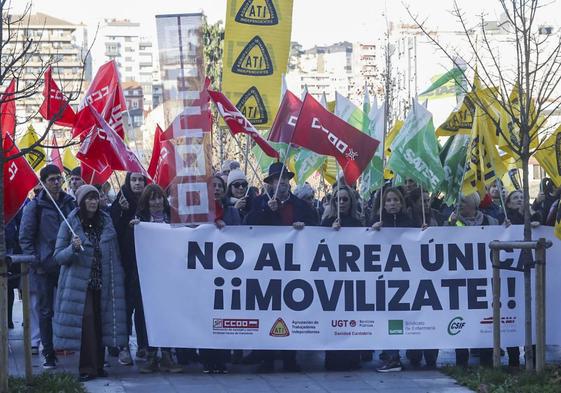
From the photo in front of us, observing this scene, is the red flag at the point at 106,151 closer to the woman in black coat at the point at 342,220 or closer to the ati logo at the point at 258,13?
the woman in black coat at the point at 342,220

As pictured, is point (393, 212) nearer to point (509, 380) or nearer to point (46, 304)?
point (509, 380)

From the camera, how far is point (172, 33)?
33.7 feet

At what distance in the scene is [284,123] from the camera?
1134 cm

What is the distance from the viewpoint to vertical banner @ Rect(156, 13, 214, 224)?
10.3 m

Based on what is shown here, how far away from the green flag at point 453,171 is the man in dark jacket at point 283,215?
1.67 metres

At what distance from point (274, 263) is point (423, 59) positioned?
69302mm

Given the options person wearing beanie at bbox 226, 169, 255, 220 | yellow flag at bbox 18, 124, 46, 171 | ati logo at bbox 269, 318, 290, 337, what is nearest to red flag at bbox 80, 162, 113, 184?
yellow flag at bbox 18, 124, 46, 171

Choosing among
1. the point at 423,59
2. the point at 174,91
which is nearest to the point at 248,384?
the point at 174,91

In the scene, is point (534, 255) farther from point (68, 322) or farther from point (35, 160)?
point (35, 160)

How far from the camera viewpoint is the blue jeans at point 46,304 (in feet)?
36.4

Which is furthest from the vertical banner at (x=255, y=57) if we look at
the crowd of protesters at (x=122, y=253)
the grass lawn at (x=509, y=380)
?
the grass lawn at (x=509, y=380)

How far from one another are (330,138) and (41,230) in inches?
121

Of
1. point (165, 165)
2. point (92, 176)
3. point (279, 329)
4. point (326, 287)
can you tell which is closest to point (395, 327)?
point (326, 287)

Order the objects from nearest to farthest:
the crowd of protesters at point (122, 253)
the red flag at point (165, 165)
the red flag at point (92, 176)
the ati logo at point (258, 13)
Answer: the crowd of protesters at point (122, 253), the red flag at point (165, 165), the red flag at point (92, 176), the ati logo at point (258, 13)
